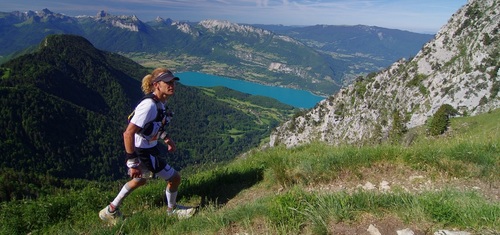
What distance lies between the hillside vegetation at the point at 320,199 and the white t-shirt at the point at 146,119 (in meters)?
1.21

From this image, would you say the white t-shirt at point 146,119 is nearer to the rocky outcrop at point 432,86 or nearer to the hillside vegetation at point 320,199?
the hillside vegetation at point 320,199

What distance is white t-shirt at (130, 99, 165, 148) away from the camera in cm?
528

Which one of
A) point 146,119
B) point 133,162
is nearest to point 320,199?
point 146,119

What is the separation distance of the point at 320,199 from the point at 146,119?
3.16 m

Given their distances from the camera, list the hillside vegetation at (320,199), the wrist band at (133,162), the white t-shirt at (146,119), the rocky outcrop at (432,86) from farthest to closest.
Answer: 1. the rocky outcrop at (432,86)
2. the wrist band at (133,162)
3. the white t-shirt at (146,119)
4. the hillside vegetation at (320,199)

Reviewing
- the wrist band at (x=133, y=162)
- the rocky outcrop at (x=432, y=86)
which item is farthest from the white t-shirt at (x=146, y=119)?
the rocky outcrop at (x=432, y=86)

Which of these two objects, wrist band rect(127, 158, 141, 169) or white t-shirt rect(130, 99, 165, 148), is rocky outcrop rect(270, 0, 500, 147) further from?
wrist band rect(127, 158, 141, 169)

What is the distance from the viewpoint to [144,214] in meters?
5.07

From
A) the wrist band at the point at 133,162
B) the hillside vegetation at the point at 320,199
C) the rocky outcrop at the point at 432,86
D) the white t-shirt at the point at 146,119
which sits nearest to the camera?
the hillside vegetation at the point at 320,199

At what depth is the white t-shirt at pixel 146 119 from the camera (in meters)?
5.28

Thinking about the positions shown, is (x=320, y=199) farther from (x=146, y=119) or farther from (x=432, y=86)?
(x=432, y=86)

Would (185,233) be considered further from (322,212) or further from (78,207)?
(78,207)

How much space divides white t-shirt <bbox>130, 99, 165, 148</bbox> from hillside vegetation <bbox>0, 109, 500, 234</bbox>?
121 centimetres

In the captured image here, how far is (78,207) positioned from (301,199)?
4438 millimetres
